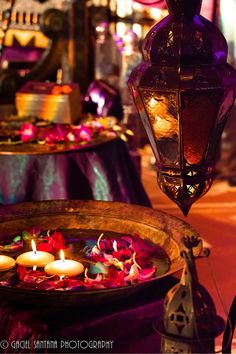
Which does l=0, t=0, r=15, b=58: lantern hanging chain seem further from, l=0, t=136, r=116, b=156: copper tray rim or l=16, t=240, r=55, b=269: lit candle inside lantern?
l=16, t=240, r=55, b=269: lit candle inside lantern

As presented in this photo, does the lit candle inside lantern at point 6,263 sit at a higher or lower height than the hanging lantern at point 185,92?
lower

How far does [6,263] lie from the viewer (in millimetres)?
1537

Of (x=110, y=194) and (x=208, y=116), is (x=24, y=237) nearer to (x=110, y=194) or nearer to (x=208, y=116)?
(x=208, y=116)

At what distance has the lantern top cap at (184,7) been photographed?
48.0 inches

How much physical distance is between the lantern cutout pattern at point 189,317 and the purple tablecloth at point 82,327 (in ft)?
0.77

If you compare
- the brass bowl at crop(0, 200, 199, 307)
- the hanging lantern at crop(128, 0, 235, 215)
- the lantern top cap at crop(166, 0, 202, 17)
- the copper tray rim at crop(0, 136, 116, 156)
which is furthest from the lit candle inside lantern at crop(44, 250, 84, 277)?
the copper tray rim at crop(0, 136, 116, 156)

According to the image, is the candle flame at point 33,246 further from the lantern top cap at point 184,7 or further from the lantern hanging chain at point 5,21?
the lantern hanging chain at point 5,21

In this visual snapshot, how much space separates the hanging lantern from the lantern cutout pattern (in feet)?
0.56

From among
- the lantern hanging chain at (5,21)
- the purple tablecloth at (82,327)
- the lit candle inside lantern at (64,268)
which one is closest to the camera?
the purple tablecloth at (82,327)

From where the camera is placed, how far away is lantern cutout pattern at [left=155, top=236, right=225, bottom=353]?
1.14 metres

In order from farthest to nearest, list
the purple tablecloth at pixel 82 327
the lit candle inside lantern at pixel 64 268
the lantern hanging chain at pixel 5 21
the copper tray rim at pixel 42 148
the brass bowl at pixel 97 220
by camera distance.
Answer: the lantern hanging chain at pixel 5 21 → the copper tray rim at pixel 42 148 → the brass bowl at pixel 97 220 → the lit candle inside lantern at pixel 64 268 → the purple tablecloth at pixel 82 327

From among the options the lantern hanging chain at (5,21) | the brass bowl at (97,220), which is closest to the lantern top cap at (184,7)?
the brass bowl at (97,220)

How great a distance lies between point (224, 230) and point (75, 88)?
141 centimetres

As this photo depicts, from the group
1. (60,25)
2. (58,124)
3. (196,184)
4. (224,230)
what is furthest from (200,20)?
(60,25)
